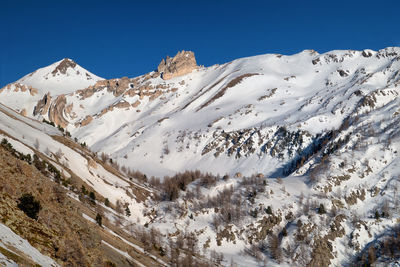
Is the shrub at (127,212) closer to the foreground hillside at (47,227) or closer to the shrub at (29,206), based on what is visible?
the foreground hillside at (47,227)

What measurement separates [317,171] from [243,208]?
2739 centimetres

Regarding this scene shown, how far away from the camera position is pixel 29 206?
1004 inches

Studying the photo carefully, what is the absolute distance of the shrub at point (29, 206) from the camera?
83.5ft

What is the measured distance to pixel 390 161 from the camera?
104m

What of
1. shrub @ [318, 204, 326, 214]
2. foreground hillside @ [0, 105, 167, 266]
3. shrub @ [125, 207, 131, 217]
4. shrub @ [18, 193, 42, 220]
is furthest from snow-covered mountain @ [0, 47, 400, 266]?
shrub @ [18, 193, 42, 220]

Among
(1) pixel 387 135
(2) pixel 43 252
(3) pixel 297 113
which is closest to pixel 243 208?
(1) pixel 387 135

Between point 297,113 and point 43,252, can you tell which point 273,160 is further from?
point 43,252

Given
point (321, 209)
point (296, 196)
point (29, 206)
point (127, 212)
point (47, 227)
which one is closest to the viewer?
point (29, 206)

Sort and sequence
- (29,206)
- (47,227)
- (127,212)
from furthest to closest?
(127,212) < (47,227) < (29,206)

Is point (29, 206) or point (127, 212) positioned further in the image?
point (127, 212)

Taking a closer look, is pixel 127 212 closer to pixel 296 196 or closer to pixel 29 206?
pixel 296 196

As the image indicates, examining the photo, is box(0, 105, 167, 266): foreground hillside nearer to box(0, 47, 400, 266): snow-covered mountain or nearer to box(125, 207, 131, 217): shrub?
box(125, 207, 131, 217): shrub

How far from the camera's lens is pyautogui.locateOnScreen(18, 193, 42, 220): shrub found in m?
25.5

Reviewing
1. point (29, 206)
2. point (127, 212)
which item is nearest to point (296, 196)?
point (127, 212)
